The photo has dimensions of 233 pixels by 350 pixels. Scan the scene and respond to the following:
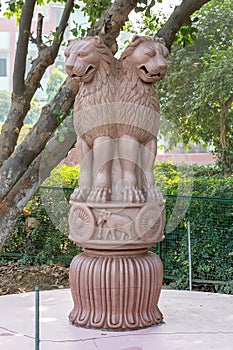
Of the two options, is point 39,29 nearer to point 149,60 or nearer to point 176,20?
point 176,20

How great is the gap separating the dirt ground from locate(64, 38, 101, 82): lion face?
4.78 meters

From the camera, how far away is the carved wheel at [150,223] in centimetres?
455

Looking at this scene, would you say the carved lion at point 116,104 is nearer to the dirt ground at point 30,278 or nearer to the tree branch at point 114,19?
the tree branch at point 114,19

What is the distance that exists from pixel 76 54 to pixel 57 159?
1457 mm

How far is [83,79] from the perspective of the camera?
15.1ft

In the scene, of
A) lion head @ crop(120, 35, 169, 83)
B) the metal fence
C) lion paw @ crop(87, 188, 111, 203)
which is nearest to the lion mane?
lion head @ crop(120, 35, 169, 83)

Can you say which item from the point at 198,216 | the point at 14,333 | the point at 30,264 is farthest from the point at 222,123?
the point at 14,333

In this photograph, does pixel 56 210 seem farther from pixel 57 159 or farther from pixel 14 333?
pixel 14 333

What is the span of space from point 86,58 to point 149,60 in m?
0.50

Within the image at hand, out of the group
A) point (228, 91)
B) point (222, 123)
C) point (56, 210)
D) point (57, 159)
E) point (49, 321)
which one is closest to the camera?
point (49, 321)

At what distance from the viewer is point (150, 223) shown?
4613 mm

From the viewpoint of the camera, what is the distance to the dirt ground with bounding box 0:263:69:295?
8703 millimetres

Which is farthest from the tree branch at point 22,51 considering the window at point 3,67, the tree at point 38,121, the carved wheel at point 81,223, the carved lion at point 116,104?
the window at point 3,67

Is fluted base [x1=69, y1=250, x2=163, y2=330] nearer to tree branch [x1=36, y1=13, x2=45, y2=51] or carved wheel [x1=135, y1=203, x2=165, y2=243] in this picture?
carved wheel [x1=135, y1=203, x2=165, y2=243]
